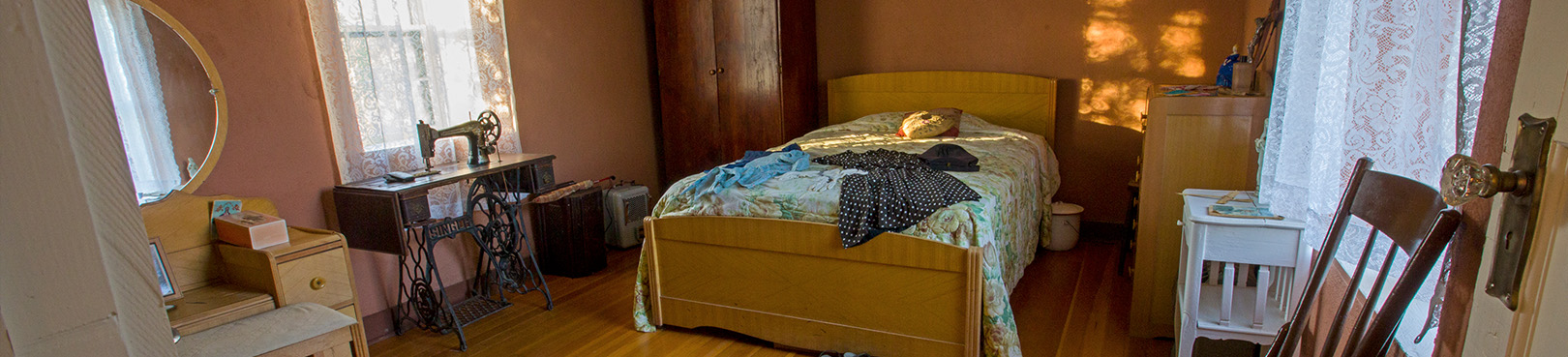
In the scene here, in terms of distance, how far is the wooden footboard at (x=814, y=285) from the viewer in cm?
243

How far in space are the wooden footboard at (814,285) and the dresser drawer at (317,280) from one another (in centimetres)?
102

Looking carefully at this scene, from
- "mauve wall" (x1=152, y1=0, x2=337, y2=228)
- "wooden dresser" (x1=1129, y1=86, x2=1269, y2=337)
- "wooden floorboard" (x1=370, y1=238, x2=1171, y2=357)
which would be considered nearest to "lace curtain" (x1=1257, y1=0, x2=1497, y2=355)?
"wooden dresser" (x1=1129, y1=86, x2=1269, y2=337)

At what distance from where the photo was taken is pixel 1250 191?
2.29 m

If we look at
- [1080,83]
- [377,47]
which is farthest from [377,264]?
[1080,83]

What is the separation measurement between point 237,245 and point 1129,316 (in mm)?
3093

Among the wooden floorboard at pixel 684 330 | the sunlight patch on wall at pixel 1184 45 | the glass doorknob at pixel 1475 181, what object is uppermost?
the sunlight patch on wall at pixel 1184 45

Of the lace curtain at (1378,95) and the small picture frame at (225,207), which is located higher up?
the lace curtain at (1378,95)

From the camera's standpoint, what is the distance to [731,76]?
4430 mm

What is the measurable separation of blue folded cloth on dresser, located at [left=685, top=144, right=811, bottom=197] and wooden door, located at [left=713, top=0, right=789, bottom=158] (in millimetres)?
1245

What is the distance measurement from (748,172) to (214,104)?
6.01ft

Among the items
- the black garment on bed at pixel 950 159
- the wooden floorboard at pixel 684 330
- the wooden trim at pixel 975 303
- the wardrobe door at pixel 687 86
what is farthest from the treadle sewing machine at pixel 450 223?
the wooden trim at pixel 975 303

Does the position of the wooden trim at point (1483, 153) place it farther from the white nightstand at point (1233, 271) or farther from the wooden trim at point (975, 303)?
the wooden trim at point (975, 303)

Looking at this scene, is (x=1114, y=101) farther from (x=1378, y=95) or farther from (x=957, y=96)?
(x=1378, y=95)

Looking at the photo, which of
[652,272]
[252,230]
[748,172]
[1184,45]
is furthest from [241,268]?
[1184,45]
